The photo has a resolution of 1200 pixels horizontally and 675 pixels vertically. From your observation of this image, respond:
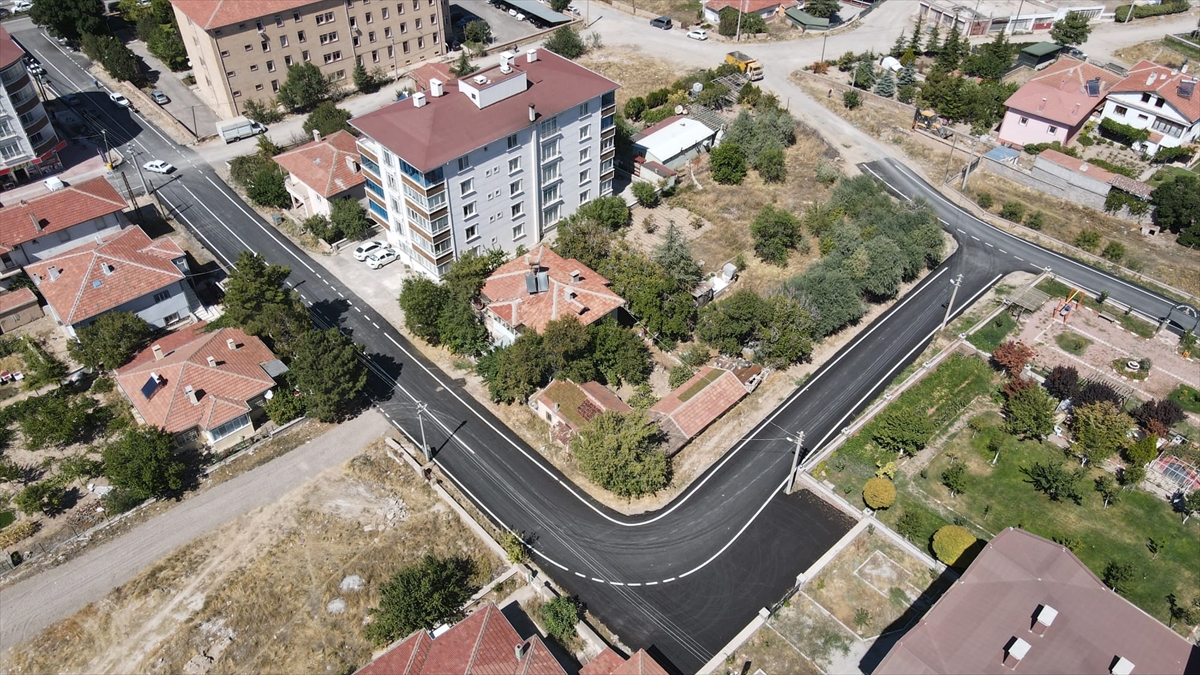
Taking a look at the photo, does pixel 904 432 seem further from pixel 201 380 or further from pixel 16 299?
pixel 16 299

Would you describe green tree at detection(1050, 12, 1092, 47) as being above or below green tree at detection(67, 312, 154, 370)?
above

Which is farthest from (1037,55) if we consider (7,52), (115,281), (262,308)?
(7,52)

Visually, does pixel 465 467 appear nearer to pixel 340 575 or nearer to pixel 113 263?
pixel 340 575

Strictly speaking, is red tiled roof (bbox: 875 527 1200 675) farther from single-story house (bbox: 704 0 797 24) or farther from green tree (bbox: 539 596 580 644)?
single-story house (bbox: 704 0 797 24)

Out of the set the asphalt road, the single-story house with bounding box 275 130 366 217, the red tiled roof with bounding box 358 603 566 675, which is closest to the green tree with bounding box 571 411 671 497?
the asphalt road

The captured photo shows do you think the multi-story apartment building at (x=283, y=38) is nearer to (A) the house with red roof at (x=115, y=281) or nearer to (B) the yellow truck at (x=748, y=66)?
(A) the house with red roof at (x=115, y=281)

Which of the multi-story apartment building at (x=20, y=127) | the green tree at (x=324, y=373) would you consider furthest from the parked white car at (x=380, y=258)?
the multi-story apartment building at (x=20, y=127)
